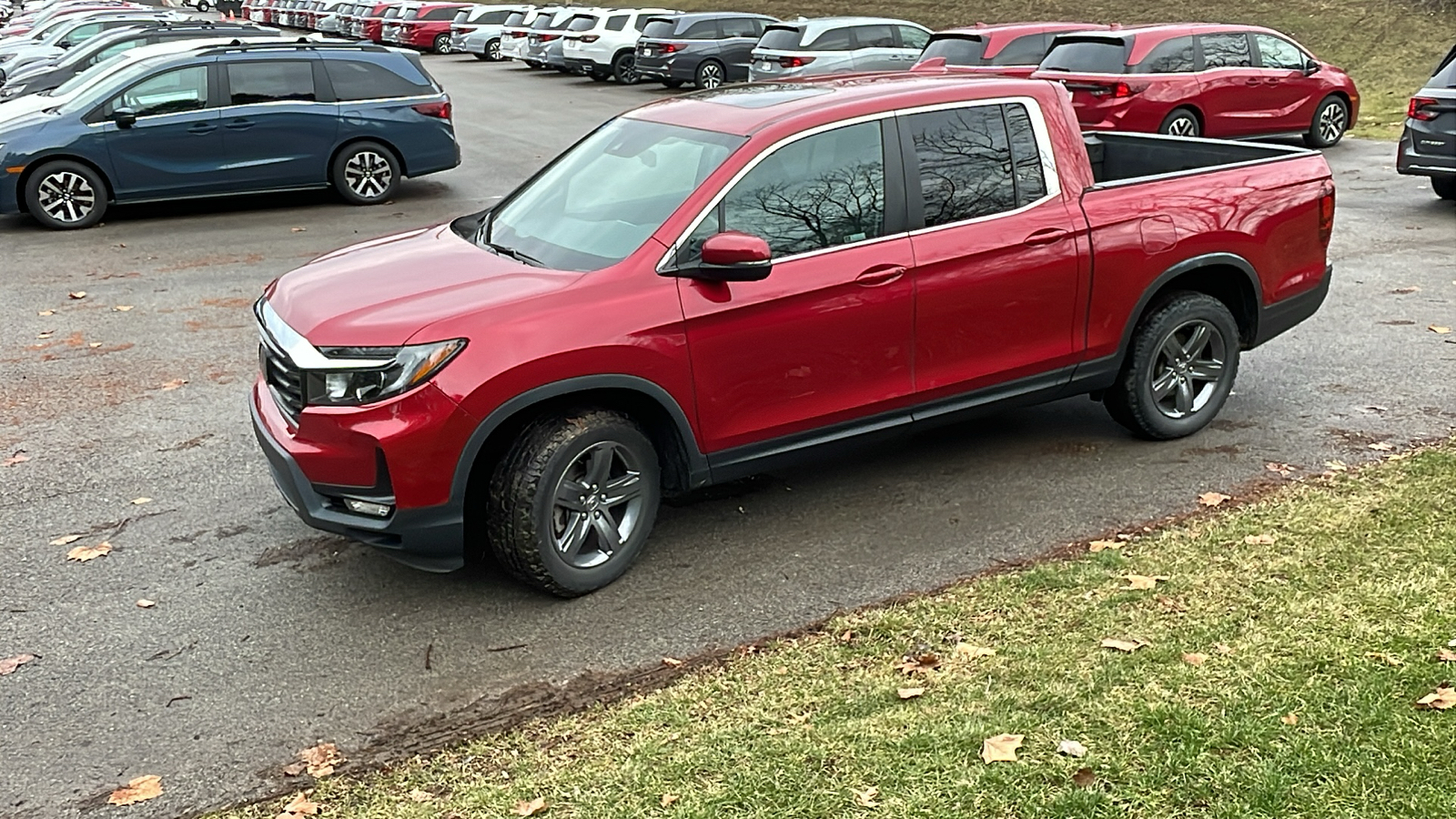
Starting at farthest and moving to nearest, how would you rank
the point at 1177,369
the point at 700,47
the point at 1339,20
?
the point at 1339,20 < the point at 700,47 < the point at 1177,369

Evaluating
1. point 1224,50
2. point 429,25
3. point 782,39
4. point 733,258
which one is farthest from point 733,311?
point 429,25

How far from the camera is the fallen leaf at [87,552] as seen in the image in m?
5.61

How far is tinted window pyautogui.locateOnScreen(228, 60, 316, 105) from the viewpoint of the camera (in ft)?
45.3

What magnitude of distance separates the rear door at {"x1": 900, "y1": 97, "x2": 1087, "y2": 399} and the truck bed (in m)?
1.36

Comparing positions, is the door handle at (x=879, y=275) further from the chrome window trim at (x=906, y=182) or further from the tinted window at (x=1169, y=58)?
the tinted window at (x=1169, y=58)

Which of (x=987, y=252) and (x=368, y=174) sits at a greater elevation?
(x=987, y=252)

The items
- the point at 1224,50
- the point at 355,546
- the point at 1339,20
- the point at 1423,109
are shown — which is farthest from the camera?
the point at 1339,20

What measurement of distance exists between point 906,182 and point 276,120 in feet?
32.8

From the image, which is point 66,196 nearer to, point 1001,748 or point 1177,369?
point 1177,369

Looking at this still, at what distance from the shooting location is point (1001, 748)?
3.97m

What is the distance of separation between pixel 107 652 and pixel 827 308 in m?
2.99

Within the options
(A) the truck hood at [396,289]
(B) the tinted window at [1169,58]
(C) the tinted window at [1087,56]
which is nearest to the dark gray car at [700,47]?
(C) the tinted window at [1087,56]

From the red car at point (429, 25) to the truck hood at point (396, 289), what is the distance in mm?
35391

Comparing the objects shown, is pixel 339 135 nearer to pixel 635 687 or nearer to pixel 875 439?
pixel 875 439
